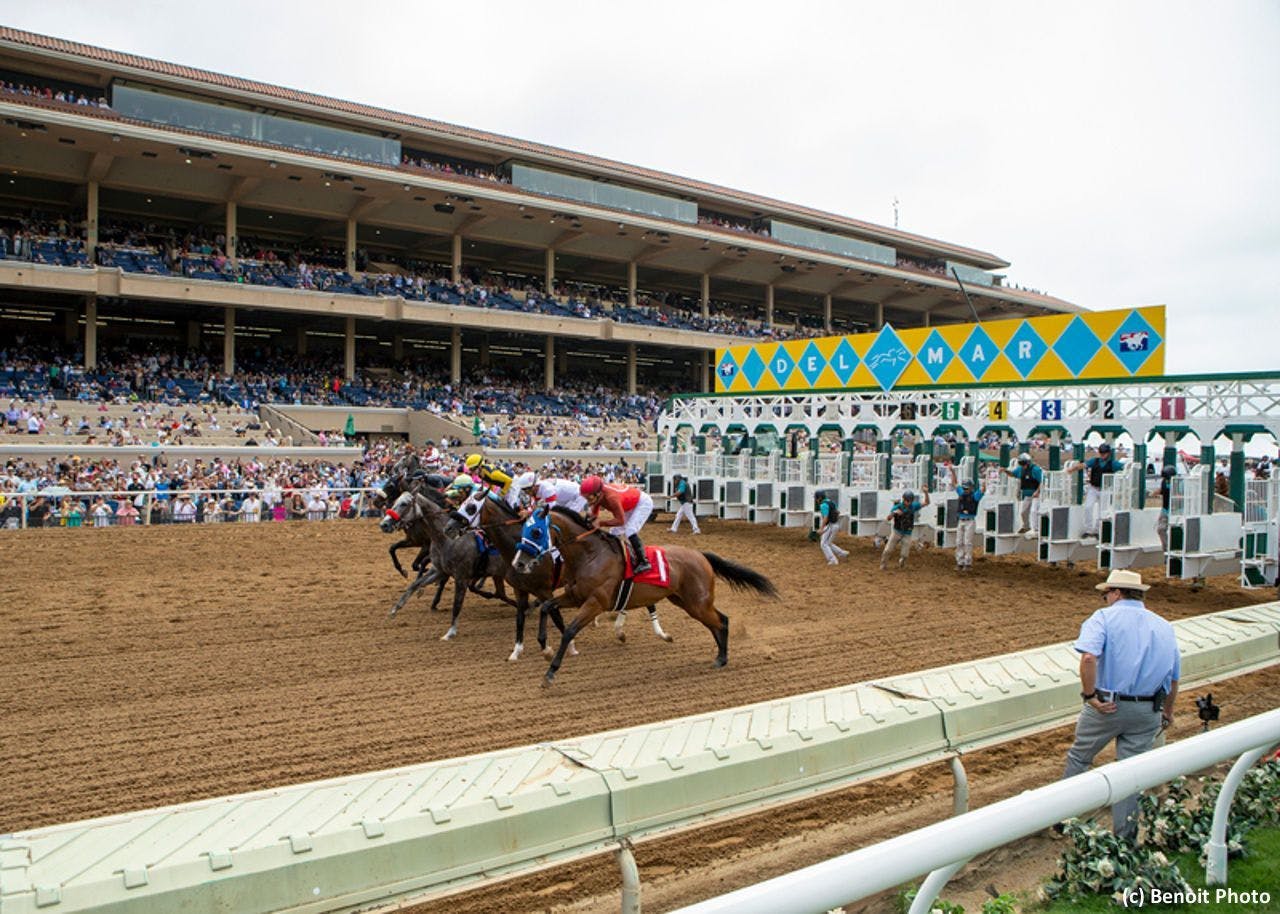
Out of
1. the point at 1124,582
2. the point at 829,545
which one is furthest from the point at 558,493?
the point at 829,545

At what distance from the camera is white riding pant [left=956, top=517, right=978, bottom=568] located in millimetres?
13625

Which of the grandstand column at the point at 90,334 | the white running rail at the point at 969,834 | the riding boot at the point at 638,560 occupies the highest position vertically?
the grandstand column at the point at 90,334

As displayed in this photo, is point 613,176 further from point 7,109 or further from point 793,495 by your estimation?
point 793,495

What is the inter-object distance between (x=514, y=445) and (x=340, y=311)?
26.8 feet

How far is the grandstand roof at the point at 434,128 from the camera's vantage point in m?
29.5

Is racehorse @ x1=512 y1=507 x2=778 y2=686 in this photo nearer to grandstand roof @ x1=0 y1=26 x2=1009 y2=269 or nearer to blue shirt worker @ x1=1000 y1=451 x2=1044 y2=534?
blue shirt worker @ x1=1000 y1=451 x2=1044 y2=534

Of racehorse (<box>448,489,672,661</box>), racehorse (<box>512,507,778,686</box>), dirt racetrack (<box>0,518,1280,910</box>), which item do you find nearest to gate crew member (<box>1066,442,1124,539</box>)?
dirt racetrack (<box>0,518,1280,910</box>)

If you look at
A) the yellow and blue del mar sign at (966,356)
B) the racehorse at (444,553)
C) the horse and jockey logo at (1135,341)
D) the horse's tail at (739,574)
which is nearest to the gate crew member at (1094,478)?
the yellow and blue del mar sign at (966,356)

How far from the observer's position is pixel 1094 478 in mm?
12656

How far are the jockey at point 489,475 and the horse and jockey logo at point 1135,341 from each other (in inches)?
393

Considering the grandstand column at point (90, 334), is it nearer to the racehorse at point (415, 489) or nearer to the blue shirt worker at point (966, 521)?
the racehorse at point (415, 489)

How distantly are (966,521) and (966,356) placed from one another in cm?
420

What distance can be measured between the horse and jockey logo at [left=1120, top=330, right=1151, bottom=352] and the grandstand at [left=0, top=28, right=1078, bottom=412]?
21.1 meters

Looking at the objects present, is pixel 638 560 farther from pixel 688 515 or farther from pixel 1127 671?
pixel 688 515
